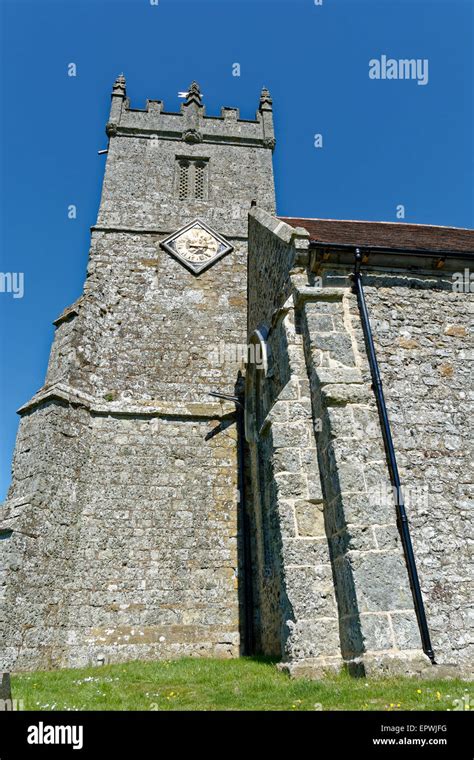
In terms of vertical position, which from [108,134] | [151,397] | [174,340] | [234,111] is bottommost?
[151,397]

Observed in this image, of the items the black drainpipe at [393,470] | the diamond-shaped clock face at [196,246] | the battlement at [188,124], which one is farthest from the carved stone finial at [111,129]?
the black drainpipe at [393,470]

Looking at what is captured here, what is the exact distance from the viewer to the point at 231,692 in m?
4.94

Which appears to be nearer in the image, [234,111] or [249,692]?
[249,692]

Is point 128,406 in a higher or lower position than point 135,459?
higher

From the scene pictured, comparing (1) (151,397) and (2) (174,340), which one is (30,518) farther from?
(2) (174,340)

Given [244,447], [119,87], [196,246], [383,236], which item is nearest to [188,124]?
[119,87]

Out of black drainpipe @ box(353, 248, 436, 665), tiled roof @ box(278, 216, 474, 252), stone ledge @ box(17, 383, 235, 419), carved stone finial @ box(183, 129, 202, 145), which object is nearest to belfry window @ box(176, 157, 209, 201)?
carved stone finial @ box(183, 129, 202, 145)

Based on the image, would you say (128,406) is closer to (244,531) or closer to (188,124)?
(244,531)

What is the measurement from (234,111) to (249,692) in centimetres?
1960

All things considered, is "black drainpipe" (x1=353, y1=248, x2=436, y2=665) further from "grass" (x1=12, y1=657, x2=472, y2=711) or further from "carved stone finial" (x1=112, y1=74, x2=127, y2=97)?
"carved stone finial" (x1=112, y1=74, x2=127, y2=97)

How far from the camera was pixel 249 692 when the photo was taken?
4.77m

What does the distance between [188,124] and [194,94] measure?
187 centimetres

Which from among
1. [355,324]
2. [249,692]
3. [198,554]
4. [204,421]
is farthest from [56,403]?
[249,692]

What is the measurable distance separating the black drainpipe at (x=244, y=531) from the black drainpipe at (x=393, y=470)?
521 cm
